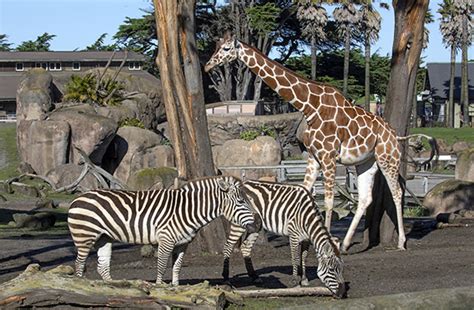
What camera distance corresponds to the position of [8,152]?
42.5 metres

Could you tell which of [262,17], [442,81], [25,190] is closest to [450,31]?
[442,81]

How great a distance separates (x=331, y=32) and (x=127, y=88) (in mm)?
26790

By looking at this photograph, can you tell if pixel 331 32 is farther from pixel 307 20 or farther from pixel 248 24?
pixel 248 24

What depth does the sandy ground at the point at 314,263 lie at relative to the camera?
41.3ft

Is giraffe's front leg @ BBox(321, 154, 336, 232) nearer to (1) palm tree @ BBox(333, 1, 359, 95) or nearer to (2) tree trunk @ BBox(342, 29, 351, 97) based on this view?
(2) tree trunk @ BBox(342, 29, 351, 97)

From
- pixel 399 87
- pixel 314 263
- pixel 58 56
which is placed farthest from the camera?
pixel 58 56

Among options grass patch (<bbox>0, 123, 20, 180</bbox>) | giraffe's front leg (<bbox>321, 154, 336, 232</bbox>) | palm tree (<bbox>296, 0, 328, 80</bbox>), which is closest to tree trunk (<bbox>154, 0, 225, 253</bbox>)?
giraffe's front leg (<bbox>321, 154, 336, 232</bbox>)

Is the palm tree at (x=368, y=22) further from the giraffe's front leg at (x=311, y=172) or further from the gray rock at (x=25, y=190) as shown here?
the giraffe's front leg at (x=311, y=172)

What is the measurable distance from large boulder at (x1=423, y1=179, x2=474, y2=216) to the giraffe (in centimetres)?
858

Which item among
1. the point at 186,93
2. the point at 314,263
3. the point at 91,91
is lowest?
the point at 314,263

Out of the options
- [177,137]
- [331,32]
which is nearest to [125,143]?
[177,137]

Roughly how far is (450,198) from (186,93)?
10661mm

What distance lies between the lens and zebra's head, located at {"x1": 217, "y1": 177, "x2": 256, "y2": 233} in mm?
11500

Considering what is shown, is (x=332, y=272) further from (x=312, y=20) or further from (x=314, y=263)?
(x=312, y=20)
